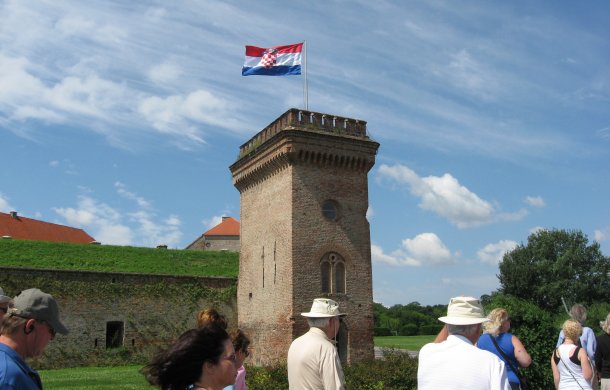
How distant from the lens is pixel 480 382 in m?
3.97

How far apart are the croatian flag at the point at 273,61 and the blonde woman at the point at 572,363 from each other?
1798cm

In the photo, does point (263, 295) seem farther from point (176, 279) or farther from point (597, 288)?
point (597, 288)

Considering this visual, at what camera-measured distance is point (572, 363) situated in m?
7.11

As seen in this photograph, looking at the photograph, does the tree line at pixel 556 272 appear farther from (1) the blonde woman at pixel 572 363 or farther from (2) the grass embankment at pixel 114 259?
(1) the blonde woman at pixel 572 363

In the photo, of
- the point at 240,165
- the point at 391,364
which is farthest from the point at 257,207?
the point at 391,364

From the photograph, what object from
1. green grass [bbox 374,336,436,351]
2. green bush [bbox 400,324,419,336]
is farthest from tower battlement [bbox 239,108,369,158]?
green bush [bbox 400,324,419,336]

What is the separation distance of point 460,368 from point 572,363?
12.7 feet

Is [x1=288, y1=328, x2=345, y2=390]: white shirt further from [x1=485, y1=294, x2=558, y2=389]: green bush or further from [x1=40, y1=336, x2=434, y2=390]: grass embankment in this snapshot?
[x1=40, y1=336, x2=434, y2=390]: grass embankment

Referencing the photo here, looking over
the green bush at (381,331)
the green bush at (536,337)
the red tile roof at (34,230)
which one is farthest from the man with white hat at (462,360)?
the green bush at (381,331)

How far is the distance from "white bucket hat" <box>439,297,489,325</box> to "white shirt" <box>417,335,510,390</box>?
13cm

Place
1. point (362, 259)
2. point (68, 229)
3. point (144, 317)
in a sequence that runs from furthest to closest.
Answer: point (68, 229) < point (144, 317) < point (362, 259)

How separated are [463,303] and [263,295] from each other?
69.3 ft

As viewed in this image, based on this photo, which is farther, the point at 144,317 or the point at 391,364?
the point at 144,317

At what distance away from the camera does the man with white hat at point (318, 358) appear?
497 cm
